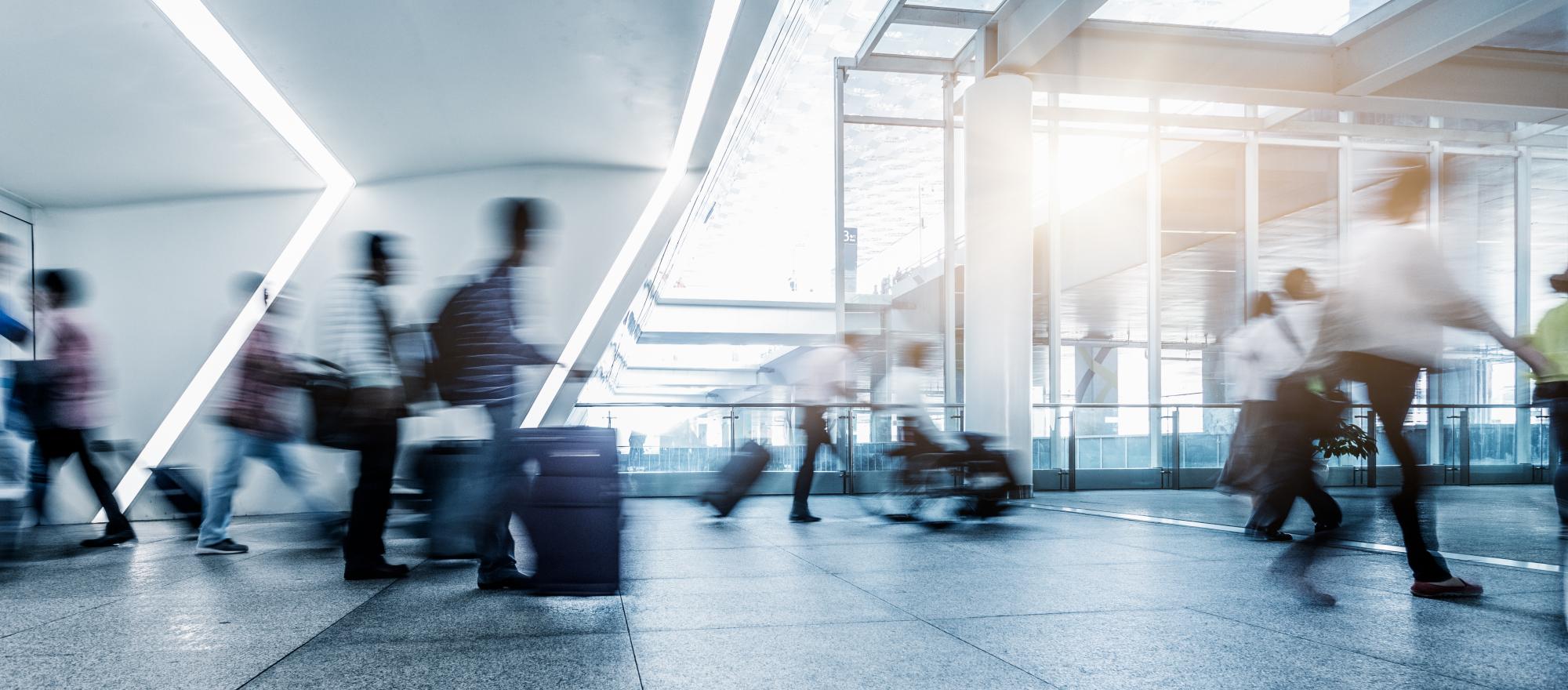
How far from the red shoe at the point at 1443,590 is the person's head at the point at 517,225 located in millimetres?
4110

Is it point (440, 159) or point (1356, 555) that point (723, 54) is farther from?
point (1356, 555)

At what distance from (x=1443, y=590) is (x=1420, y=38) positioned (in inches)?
306

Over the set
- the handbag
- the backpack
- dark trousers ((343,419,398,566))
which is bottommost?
dark trousers ((343,419,398,566))

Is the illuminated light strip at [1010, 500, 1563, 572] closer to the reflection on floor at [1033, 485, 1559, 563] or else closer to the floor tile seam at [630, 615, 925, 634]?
the reflection on floor at [1033, 485, 1559, 563]

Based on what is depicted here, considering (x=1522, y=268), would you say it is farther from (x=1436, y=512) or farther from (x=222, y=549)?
(x=222, y=549)

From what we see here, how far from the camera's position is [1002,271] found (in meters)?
9.58

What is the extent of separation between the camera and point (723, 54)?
738 cm

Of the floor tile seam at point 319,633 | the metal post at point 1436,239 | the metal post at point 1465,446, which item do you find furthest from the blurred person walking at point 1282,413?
the metal post at point 1465,446

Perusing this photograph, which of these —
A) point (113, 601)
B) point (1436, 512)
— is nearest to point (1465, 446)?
point (1436, 512)

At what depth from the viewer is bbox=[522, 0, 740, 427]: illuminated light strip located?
22.9 feet

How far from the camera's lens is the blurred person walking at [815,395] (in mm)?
7531

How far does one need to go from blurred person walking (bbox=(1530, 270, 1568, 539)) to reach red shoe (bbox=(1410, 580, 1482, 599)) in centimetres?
54

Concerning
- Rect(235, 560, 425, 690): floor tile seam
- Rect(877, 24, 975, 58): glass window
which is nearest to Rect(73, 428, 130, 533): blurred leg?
Rect(235, 560, 425, 690): floor tile seam

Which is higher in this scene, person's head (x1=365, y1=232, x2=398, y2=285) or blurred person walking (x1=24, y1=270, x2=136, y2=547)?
person's head (x1=365, y1=232, x2=398, y2=285)
